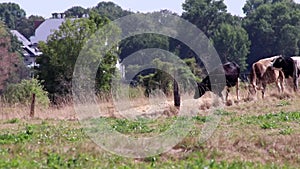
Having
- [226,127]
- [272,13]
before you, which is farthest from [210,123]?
[272,13]

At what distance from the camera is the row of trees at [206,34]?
32.3 meters

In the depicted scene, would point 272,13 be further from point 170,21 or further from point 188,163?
point 188,163

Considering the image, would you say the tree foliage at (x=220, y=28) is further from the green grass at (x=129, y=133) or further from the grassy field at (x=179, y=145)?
the green grass at (x=129, y=133)

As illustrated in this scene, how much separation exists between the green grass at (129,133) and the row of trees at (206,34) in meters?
→ 6.65

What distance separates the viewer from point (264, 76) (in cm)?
2395

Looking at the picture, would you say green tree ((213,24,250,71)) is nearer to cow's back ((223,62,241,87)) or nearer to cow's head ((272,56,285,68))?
cow's head ((272,56,285,68))

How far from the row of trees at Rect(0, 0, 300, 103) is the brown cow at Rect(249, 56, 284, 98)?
3494 mm

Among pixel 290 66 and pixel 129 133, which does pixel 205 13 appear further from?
pixel 129 133

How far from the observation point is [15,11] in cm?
12269

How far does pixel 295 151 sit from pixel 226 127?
9.41 ft

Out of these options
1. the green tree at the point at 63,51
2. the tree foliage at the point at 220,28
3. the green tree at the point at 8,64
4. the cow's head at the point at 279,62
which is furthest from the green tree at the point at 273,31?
the cow's head at the point at 279,62

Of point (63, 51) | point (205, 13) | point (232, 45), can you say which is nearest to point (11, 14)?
point (205, 13)

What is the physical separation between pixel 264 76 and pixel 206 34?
Result: 3567 cm

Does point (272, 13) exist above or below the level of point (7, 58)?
above
